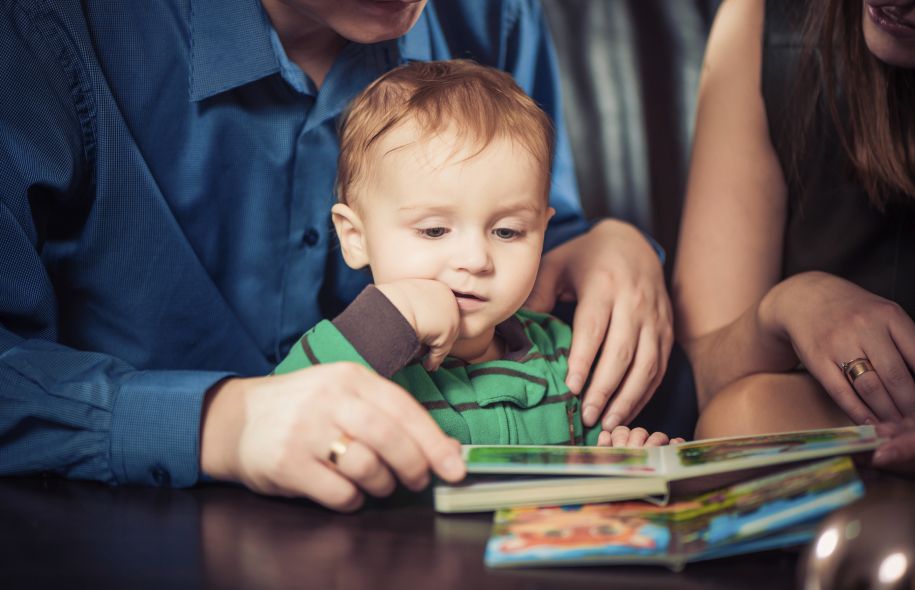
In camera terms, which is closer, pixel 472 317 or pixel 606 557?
pixel 606 557

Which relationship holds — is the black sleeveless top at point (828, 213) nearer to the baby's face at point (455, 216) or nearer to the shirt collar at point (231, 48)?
the baby's face at point (455, 216)

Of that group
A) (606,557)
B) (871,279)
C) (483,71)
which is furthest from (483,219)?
(871,279)

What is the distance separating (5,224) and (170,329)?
1.00ft

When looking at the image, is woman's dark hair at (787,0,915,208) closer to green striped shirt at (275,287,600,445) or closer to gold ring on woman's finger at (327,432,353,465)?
green striped shirt at (275,287,600,445)

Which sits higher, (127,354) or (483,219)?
(483,219)

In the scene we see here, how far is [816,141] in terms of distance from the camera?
1433 millimetres

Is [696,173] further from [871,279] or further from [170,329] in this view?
[170,329]

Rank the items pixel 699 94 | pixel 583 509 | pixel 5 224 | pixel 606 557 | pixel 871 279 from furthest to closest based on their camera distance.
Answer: pixel 699 94, pixel 871 279, pixel 5 224, pixel 583 509, pixel 606 557

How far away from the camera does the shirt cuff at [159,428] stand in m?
0.89

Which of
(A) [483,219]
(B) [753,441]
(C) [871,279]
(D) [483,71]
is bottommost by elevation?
(C) [871,279]

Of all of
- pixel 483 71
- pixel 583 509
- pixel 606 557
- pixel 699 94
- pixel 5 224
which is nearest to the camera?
pixel 606 557

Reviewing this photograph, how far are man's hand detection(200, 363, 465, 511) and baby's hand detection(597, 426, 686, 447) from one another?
326 mm

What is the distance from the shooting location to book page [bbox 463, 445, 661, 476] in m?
0.78

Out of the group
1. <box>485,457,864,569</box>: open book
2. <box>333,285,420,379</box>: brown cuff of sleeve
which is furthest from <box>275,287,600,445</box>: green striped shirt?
<box>485,457,864,569</box>: open book
